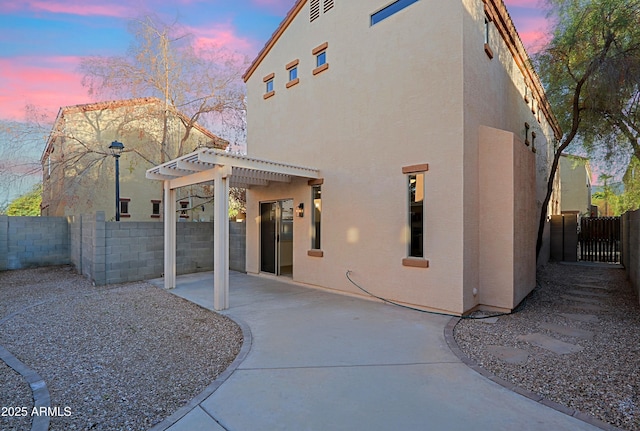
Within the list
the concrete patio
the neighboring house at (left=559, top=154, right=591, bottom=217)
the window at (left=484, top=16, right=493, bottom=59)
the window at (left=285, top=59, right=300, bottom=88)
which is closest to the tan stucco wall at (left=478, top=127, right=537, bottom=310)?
the concrete patio

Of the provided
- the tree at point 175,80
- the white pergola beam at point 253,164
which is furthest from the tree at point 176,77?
the white pergola beam at point 253,164

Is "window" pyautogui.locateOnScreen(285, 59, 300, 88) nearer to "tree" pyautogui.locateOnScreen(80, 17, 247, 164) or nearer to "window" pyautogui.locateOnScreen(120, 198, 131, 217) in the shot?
"tree" pyautogui.locateOnScreen(80, 17, 247, 164)

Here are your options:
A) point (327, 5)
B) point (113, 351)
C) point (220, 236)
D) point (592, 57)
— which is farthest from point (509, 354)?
point (327, 5)

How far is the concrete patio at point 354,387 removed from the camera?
276 centimetres

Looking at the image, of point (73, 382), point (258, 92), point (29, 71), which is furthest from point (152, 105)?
point (73, 382)

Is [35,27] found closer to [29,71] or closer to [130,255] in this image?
[29,71]

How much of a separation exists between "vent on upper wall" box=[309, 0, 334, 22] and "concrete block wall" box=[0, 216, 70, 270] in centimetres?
1121

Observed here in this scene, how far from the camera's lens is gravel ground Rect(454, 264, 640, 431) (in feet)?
10.2

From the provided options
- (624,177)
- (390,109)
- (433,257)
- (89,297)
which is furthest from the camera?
(624,177)

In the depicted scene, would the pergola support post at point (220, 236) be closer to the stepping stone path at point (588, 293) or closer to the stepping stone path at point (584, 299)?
the stepping stone path at point (584, 299)

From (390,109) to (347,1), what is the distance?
9.97 feet

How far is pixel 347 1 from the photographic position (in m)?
7.80

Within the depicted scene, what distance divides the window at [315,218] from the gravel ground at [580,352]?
4.02 meters

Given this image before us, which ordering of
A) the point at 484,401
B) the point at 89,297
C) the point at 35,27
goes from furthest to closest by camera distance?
the point at 35,27, the point at 89,297, the point at 484,401
